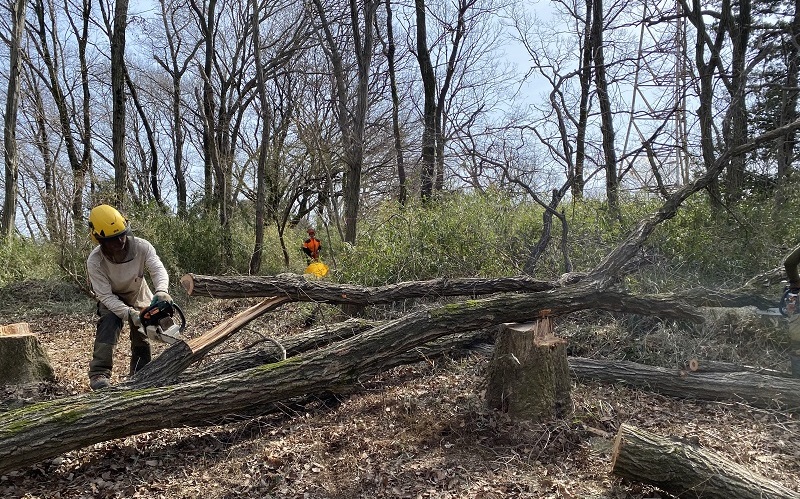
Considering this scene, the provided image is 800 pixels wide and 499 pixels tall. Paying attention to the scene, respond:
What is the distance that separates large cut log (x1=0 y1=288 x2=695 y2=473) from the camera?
3068 millimetres

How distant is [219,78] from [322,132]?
5863 millimetres

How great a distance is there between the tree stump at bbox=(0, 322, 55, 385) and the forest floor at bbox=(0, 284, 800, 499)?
1.06 ft

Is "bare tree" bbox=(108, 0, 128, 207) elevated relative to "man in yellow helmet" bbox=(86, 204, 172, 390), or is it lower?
elevated

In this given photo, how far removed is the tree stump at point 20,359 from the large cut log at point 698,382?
5.11 m

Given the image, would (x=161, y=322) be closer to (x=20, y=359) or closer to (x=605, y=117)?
(x=20, y=359)

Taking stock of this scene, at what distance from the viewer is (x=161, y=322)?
3.96 metres

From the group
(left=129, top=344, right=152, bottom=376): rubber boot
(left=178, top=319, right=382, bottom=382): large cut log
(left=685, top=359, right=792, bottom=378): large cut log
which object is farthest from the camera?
(left=129, top=344, right=152, bottom=376): rubber boot

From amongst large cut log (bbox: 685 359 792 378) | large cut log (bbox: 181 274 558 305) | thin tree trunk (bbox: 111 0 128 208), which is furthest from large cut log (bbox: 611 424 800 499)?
thin tree trunk (bbox: 111 0 128 208)

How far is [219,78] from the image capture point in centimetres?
1652

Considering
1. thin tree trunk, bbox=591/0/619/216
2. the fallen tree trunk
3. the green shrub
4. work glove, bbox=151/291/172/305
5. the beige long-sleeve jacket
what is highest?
thin tree trunk, bbox=591/0/619/216

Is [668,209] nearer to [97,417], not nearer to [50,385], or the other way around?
[97,417]

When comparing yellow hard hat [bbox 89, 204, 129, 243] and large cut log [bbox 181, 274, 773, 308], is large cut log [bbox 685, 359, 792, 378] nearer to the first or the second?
large cut log [bbox 181, 274, 773, 308]

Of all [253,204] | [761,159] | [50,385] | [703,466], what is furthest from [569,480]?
[253,204]

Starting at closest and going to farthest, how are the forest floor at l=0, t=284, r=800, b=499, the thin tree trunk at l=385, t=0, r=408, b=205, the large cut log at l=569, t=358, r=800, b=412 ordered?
the forest floor at l=0, t=284, r=800, b=499 < the large cut log at l=569, t=358, r=800, b=412 < the thin tree trunk at l=385, t=0, r=408, b=205
